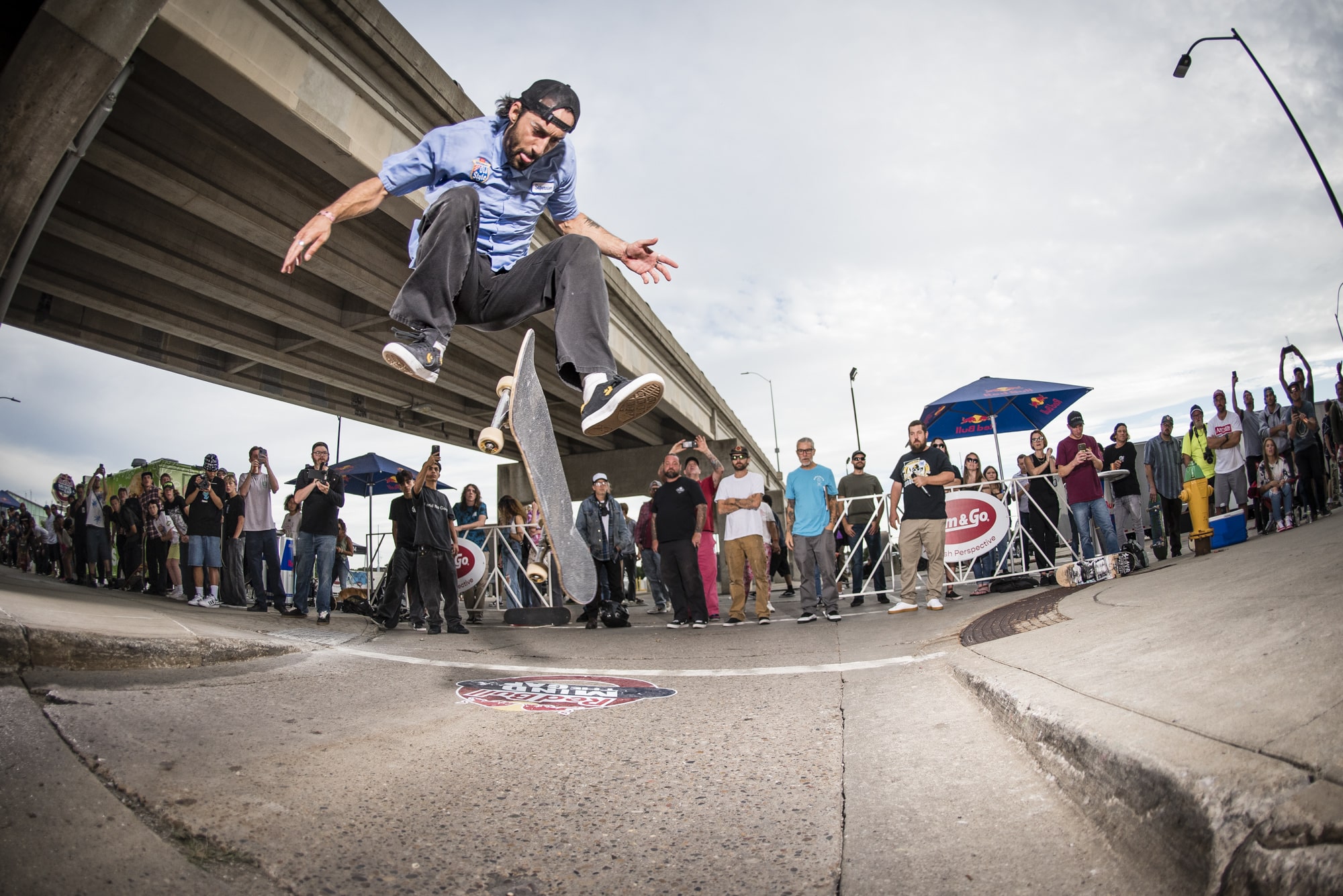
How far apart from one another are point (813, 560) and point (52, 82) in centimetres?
794

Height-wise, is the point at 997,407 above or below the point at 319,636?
above

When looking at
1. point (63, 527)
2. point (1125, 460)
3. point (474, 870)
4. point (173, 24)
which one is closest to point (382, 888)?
point (474, 870)

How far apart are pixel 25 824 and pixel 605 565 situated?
7536 mm

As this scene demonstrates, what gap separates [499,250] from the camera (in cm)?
329

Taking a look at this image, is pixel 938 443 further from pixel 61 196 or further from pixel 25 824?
pixel 61 196

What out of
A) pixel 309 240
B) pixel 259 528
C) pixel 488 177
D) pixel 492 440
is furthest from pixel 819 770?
pixel 259 528

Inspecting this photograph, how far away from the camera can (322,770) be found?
222cm

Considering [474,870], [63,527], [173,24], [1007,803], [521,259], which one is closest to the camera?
[474,870]

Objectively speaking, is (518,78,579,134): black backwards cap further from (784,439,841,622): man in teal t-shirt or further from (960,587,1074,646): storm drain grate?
(784,439,841,622): man in teal t-shirt

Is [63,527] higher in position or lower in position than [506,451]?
lower

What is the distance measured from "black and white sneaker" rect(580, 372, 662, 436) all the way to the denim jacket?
5745mm

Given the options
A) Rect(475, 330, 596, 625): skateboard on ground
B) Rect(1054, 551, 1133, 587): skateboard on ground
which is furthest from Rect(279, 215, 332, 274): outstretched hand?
Rect(1054, 551, 1133, 587): skateboard on ground

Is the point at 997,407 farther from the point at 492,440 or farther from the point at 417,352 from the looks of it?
the point at 417,352

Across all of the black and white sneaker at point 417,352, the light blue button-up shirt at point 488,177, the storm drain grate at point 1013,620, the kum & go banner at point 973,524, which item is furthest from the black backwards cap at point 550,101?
the kum & go banner at point 973,524
